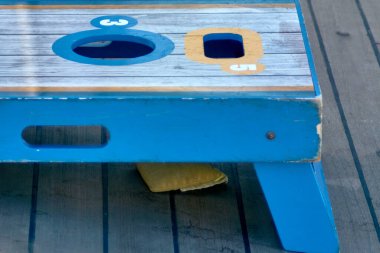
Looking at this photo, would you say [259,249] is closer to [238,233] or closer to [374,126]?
[238,233]

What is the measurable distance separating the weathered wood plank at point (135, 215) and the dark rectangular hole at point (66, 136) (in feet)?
0.44

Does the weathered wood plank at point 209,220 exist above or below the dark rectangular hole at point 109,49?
below

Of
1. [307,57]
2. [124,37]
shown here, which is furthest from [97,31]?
[307,57]

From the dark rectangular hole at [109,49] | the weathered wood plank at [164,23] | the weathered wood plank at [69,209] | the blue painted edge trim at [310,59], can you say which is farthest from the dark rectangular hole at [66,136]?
the blue painted edge trim at [310,59]

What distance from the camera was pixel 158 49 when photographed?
222 centimetres

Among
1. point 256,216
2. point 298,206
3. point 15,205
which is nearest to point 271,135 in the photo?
point 298,206

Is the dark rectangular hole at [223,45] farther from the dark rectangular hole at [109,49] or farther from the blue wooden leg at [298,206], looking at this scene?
the blue wooden leg at [298,206]

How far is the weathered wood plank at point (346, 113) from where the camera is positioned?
2256 mm

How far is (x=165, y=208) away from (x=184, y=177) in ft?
0.29

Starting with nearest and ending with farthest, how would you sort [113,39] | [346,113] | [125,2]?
1. [113,39]
2. [125,2]
3. [346,113]

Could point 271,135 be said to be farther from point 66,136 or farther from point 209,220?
point 66,136

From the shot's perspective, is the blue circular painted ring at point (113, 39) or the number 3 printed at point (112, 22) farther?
the number 3 printed at point (112, 22)

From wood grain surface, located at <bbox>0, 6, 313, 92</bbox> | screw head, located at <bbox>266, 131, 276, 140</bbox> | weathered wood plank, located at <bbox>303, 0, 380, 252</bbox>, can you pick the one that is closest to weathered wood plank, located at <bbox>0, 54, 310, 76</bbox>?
wood grain surface, located at <bbox>0, 6, 313, 92</bbox>

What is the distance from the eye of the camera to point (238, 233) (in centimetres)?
221
